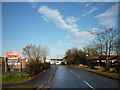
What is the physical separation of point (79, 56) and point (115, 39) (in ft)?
123

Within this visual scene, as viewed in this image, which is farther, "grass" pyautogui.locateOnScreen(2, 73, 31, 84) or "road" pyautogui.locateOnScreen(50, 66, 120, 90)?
"grass" pyautogui.locateOnScreen(2, 73, 31, 84)

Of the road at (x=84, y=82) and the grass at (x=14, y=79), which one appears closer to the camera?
the road at (x=84, y=82)

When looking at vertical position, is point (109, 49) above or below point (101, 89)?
above

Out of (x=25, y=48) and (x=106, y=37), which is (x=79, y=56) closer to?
(x=25, y=48)

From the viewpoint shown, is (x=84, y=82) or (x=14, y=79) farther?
(x=14, y=79)

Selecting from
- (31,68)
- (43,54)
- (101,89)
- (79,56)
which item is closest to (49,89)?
(101,89)

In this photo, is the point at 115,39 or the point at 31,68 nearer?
the point at 31,68

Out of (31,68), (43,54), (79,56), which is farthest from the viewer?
(79,56)

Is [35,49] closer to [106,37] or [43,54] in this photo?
[43,54]

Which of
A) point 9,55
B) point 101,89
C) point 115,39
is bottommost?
point 101,89

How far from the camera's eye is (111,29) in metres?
40.6

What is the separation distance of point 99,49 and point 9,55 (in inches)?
866

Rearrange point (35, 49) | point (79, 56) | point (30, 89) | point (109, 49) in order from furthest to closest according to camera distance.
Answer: point (79, 56), point (35, 49), point (109, 49), point (30, 89)

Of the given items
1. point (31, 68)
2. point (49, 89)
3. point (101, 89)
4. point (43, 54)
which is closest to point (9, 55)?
point (31, 68)
